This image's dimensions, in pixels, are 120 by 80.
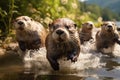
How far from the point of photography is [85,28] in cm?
1212

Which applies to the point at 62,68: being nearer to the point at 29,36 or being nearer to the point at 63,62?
the point at 63,62

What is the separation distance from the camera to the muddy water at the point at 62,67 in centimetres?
726

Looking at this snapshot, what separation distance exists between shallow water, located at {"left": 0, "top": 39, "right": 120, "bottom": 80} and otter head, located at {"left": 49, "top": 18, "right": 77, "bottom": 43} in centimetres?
61

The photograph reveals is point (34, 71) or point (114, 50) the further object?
point (114, 50)

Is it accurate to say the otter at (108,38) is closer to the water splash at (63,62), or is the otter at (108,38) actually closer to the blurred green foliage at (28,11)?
the water splash at (63,62)

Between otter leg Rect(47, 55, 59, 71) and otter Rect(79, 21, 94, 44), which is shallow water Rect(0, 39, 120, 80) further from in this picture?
otter Rect(79, 21, 94, 44)

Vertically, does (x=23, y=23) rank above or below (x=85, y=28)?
above

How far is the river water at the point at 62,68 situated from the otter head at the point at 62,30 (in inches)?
23.8

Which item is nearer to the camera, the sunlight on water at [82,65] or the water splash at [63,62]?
the sunlight on water at [82,65]

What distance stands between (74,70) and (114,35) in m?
2.68

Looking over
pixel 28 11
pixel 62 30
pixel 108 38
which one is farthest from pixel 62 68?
pixel 28 11

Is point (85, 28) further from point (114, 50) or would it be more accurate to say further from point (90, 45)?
point (114, 50)

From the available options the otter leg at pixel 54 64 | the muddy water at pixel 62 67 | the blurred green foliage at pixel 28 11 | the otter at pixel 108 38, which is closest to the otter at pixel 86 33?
the blurred green foliage at pixel 28 11

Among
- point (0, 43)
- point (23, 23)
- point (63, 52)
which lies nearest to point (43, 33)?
point (23, 23)
